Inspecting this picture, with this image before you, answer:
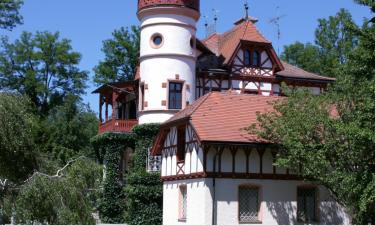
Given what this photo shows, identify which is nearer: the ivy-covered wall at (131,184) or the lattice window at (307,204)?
the lattice window at (307,204)

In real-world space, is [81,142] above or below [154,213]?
above

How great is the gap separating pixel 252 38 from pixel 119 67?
61.9ft

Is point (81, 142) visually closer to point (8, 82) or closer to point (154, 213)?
point (8, 82)

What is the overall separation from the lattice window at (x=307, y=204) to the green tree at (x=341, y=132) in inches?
101

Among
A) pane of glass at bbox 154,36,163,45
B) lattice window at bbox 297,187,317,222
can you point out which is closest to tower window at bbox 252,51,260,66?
pane of glass at bbox 154,36,163,45

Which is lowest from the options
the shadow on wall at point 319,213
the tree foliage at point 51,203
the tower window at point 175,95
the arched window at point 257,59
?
the shadow on wall at point 319,213

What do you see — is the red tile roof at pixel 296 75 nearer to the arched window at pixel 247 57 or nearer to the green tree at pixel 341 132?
the arched window at pixel 247 57

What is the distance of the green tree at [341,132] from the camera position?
19609 millimetres

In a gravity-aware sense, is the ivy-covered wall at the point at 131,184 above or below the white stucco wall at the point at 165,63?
below

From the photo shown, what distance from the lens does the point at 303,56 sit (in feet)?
182

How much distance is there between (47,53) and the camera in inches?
2007

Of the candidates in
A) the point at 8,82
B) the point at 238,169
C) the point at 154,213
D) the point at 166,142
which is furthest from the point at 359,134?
the point at 8,82

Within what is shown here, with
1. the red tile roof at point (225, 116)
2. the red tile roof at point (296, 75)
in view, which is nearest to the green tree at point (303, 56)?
the red tile roof at point (296, 75)

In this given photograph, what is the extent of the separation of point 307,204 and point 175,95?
34.4 ft
